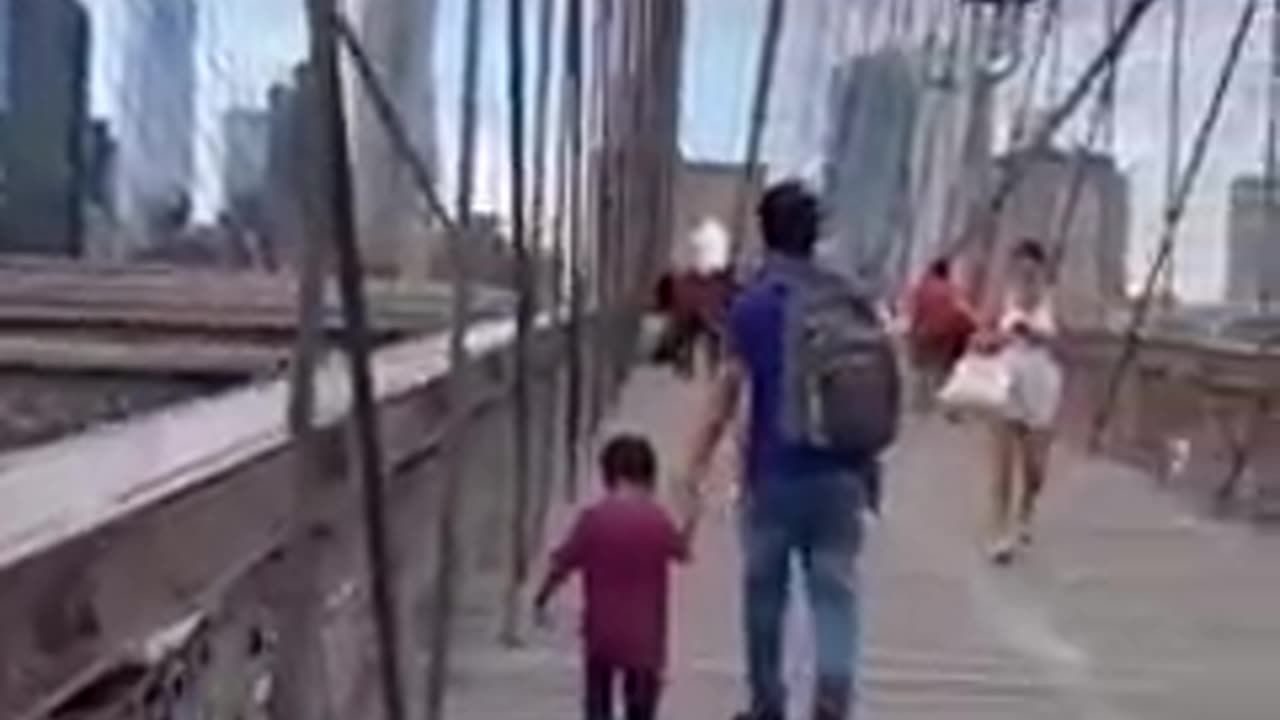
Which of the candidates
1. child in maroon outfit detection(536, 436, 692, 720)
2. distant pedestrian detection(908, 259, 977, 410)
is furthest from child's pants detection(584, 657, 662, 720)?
distant pedestrian detection(908, 259, 977, 410)

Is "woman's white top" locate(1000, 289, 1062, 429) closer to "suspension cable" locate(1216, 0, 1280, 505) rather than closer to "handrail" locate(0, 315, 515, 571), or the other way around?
"suspension cable" locate(1216, 0, 1280, 505)

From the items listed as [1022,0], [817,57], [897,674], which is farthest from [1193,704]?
[817,57]

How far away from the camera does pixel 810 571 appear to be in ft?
25.8

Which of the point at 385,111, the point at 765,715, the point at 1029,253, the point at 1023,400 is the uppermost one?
the point at 385,111

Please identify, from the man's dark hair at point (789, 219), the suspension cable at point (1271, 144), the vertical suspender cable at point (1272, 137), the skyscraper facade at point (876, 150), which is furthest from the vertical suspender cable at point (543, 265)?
the skyscraper facade at point (876, 150)

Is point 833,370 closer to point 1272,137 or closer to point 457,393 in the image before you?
point 457,393

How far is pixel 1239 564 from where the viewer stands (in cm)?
1374

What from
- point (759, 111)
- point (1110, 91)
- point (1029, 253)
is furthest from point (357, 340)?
point (759, 111)

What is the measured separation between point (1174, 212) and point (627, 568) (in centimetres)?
1334

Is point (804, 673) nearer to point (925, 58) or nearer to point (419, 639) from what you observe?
point (419, 639)

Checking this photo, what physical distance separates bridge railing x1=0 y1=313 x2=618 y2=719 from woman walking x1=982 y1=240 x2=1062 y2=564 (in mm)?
6406

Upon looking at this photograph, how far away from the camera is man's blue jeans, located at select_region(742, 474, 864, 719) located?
25.2 feet

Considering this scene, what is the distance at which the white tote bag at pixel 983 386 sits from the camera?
13.8 meters

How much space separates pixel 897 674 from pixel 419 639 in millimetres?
2067
